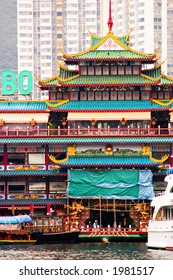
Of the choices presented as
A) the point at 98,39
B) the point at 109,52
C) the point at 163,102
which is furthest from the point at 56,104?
the point at 163,102

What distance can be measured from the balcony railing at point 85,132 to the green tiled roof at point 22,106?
2499 millimetres

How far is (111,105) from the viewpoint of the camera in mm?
133125

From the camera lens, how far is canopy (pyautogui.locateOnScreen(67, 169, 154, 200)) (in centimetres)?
12481

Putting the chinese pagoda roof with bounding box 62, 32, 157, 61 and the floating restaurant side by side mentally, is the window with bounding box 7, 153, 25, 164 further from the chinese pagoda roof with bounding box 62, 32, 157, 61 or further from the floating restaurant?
the chinese pagoda roof with bounding box 62, 32, 157, 61

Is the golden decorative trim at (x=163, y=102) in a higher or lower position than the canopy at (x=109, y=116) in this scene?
higher

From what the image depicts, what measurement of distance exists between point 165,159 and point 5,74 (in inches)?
828

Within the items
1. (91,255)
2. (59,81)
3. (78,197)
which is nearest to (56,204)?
(78,197)

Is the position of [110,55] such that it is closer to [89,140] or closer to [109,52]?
[109,52]

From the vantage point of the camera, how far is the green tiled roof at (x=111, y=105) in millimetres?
132500

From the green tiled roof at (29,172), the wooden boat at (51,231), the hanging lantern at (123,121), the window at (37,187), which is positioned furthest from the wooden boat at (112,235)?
the hanging lantern at (123,121)

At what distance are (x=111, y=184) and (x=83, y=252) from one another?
2157 cm

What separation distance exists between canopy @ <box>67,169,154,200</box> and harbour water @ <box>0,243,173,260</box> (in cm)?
928

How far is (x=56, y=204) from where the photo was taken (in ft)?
422

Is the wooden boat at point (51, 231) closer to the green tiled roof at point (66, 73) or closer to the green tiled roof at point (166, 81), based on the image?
the green tiled roof at point (66, 73)
